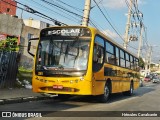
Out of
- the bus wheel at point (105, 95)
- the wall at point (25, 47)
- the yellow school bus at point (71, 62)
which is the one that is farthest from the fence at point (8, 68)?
the wall at point (25, 47)

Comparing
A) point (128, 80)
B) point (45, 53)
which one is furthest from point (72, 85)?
point (128, 80)

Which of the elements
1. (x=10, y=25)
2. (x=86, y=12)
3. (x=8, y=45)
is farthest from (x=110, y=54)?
(x=10, y=25)

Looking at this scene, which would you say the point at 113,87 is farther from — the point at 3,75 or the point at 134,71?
the point at 134,71

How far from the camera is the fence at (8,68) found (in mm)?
17594

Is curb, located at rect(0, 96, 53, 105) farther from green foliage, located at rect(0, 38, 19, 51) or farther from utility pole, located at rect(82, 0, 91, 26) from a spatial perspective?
utility pole, located at rect(82, 0, 91, 26)

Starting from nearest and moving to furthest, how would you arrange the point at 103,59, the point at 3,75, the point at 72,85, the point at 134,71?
the point at 72,85, the point at 103,59, the point at 3,75, the point at 134,71

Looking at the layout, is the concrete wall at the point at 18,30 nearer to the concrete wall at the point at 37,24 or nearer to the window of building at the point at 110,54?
the concrete wall at the point at 37,24

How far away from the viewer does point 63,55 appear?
48.2 ft

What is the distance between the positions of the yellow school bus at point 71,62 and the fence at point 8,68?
2.99m

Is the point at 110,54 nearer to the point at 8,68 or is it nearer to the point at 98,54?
the point at 98,54

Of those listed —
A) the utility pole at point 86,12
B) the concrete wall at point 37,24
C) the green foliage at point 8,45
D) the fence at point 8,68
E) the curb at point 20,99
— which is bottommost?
the curb at point 20,99

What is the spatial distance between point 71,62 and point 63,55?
0.49m

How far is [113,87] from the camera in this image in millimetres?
18234

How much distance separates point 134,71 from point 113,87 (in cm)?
803
